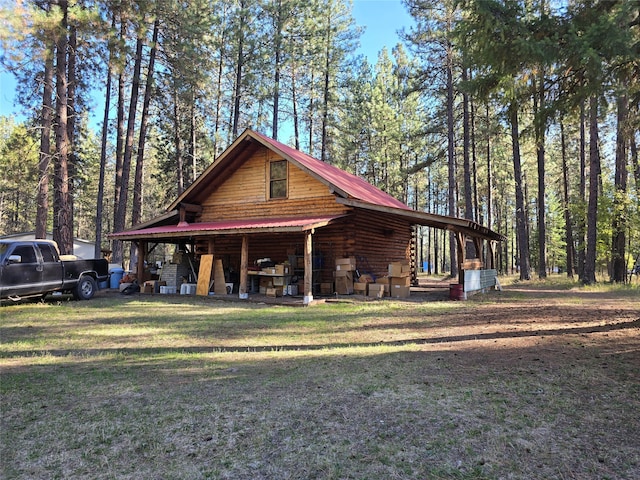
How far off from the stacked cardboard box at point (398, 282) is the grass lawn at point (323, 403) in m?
6.38

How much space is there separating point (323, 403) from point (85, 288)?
12.6 meters

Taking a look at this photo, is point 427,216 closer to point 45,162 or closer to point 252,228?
point 252,228

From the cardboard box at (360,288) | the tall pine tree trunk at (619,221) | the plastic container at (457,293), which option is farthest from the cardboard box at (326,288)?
the tall pine tree trunk at (619,221)

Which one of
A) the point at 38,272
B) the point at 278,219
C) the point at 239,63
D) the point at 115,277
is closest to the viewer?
the point at 38,272

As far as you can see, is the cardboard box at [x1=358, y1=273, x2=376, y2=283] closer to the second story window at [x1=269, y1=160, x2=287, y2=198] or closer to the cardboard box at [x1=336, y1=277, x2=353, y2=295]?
the cardboard box at [x1=336, y1=277, x2=353, y2=295]

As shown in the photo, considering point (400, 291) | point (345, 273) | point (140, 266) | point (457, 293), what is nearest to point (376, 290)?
point (400, 291)

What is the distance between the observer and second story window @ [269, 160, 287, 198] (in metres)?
17.0

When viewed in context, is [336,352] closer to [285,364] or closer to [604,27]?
[285,364]

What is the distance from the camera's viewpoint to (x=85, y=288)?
45.0 feet

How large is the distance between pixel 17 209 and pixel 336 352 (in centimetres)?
4675

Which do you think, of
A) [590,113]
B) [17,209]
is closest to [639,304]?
[590,113]

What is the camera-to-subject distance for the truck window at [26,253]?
1118 centimetres

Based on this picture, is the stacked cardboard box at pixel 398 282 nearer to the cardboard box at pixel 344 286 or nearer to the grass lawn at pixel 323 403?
the cardboard box at pixel 344 286

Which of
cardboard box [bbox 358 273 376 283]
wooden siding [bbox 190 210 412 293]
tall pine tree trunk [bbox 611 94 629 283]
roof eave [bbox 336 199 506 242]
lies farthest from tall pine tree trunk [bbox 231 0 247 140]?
tall pine tree trunk [bbox 611 94 629 283]
